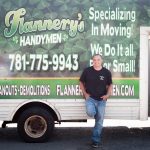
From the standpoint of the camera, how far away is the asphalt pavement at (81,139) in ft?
26.5

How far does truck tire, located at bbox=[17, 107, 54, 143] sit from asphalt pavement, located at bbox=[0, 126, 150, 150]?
0.45 feet

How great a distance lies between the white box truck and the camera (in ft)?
26.6

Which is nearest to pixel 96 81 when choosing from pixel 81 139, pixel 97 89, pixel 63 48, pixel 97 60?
pixel 97 89

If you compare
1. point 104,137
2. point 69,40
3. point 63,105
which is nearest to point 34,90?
point 63,105

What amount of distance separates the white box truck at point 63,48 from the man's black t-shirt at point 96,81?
171mm

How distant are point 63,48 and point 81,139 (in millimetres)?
1922

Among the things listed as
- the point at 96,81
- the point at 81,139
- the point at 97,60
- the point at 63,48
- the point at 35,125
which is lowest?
the point at 81,139

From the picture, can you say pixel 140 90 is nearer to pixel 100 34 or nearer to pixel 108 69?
pixel 108 69

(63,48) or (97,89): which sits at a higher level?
(63,48)

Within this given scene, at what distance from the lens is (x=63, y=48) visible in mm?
8148

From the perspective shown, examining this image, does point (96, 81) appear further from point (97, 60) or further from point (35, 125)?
point (35, 125)

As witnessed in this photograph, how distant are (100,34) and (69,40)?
1.93 ft

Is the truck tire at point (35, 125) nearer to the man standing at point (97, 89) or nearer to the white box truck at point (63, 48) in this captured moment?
the white box truck at point (63, 48)

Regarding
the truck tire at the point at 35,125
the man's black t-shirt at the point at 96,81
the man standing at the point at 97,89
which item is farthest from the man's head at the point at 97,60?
the truck tire at the point at 35,125
